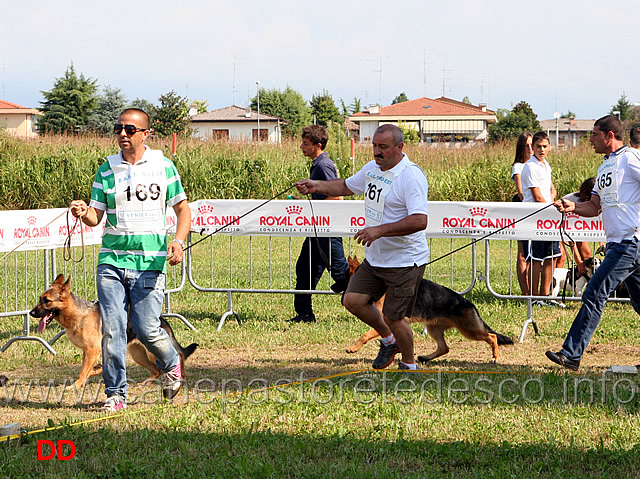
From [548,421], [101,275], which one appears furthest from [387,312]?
[101,275]

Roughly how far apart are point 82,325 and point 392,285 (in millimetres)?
2411

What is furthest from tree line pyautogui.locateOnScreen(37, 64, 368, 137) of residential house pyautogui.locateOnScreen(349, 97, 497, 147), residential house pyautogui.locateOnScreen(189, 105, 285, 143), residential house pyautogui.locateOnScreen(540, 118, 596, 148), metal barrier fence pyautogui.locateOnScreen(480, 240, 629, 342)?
residential house pyautogui.locateOnScreen(540, 118, 596, 148)

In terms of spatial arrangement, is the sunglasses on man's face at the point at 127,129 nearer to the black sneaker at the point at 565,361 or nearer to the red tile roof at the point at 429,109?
the black sneaker at the point at 565,361

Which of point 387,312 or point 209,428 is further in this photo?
point 387,312

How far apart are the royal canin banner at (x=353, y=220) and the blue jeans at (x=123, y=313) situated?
3.22m

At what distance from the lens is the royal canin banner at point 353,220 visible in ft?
29.0

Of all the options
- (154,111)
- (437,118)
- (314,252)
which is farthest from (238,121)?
(314,252)

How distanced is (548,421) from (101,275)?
3006 mm

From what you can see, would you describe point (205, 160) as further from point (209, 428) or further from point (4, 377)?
point (209, 428)

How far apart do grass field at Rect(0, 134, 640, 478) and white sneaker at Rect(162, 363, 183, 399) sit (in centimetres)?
9

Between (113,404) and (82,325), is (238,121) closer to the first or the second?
(82,325)

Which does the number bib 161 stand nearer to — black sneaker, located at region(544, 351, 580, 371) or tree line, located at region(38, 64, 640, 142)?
black sneaker, located at region(544, 351, 580, 371)

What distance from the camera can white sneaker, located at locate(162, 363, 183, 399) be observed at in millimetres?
5645

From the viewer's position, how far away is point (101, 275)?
17.4ft
